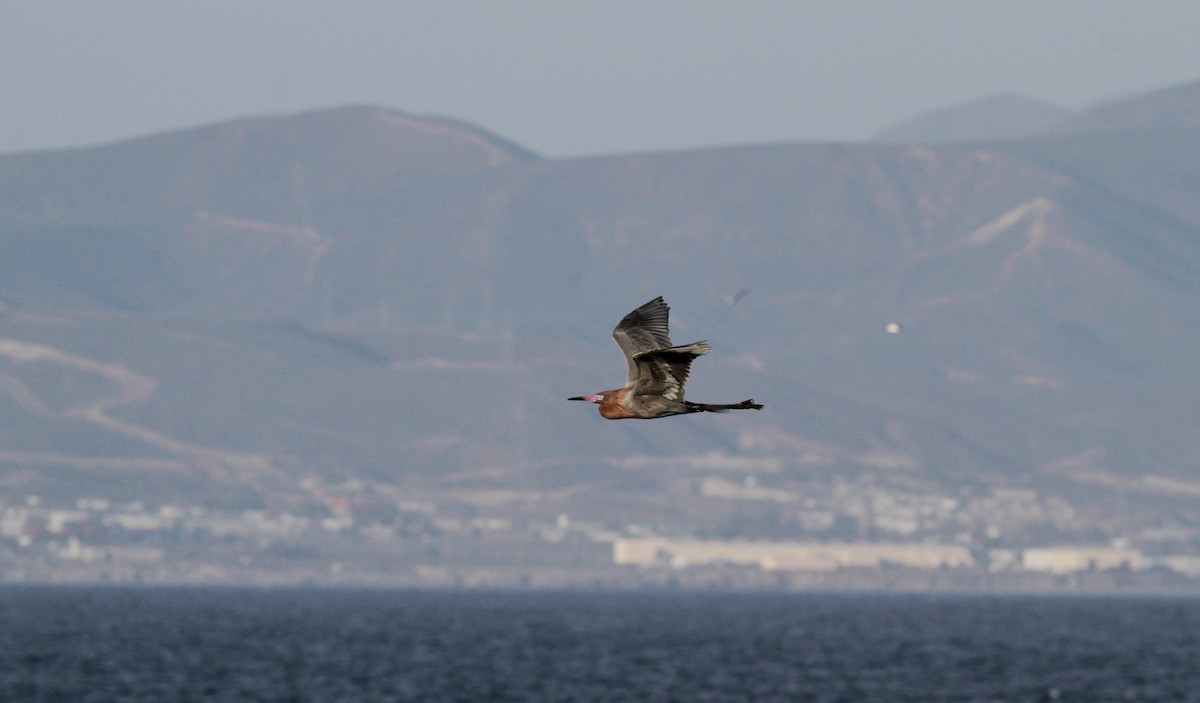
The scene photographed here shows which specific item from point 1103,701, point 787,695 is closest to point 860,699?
point 787,695

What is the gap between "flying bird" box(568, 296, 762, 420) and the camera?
31969mm

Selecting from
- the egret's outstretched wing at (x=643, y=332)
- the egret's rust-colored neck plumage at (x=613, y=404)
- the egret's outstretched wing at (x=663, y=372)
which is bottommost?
the egret's rust-colored neck plumage at (x=613, y=404)

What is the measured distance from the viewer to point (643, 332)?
110ft

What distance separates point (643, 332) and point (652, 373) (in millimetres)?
1119

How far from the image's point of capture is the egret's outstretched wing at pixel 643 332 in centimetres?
3284

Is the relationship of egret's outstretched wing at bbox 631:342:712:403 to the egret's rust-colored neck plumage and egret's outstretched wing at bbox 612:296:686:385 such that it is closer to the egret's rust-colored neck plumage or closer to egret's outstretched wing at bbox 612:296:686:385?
egret's outstretched wing at bbox 612:296:686:385

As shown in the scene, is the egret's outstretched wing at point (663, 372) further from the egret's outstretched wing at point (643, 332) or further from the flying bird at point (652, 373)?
the egret's outstretched wing at point (643, 332)

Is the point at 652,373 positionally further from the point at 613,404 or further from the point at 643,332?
the point at 643,332

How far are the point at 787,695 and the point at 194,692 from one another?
51854mm

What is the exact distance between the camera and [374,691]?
650 feet

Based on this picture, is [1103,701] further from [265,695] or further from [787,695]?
[265,695]

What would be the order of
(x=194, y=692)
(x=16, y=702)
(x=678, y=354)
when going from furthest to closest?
(x=194, y=692), (x=16, y=702), (x=678, y=354)

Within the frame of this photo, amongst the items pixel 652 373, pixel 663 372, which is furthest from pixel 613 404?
pixel 663 372

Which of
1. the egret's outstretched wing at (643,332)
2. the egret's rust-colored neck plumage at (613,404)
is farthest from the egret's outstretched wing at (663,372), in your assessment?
the egret's rust-colored neck plumage at (613,404)
